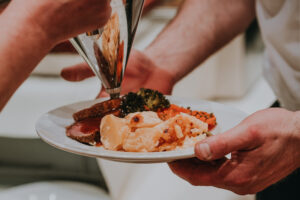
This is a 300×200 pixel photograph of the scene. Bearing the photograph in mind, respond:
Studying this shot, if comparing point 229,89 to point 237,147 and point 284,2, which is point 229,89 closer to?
point 284,2

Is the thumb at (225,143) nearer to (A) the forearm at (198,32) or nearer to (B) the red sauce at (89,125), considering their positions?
(B) the red sauce at (89,125)

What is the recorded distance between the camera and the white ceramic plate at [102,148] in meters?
0.67

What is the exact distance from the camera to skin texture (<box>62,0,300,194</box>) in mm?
757

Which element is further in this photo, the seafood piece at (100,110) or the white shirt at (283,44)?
the white shirt at (283,44)

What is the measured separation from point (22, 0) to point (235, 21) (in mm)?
870

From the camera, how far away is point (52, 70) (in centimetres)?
207

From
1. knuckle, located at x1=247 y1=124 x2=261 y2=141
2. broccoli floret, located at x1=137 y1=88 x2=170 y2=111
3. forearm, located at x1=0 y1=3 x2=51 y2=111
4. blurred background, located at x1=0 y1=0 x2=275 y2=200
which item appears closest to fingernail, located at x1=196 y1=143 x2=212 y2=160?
knuckle, located at x1=247 y1=124 x2=261 y2=141

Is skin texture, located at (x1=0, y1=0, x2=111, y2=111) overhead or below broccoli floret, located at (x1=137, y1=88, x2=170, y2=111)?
A: overhead

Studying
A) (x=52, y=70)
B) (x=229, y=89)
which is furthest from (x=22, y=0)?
(x=229, y=89)

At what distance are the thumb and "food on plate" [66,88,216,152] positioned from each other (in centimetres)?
7

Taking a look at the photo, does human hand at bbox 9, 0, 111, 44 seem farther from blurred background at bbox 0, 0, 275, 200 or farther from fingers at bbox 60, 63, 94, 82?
blurred background at bbox 0, 0, 275, 200

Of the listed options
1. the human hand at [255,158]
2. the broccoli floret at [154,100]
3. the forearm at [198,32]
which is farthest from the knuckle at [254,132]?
the forearm at [198,32]

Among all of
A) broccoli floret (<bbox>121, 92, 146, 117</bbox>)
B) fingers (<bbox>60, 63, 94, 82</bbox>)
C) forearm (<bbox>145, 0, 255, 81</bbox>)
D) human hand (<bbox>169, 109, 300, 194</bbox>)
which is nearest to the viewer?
human hand (<bbox>169, 109, 300, 194</bbox>)

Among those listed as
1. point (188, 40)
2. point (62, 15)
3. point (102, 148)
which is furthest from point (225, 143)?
point (188, 40)
